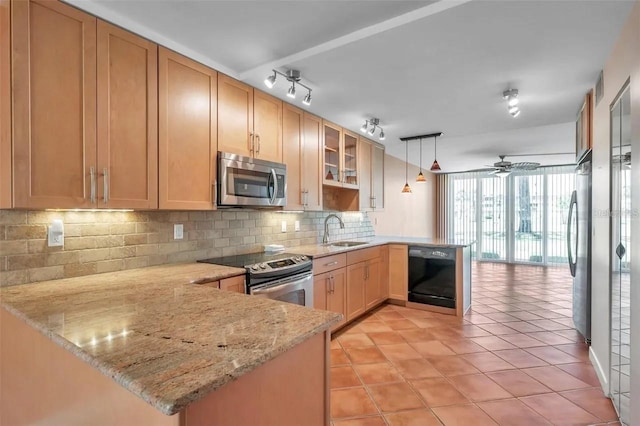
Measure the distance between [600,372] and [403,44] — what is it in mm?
2723

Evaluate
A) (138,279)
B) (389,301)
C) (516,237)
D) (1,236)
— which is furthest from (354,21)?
(516,237)

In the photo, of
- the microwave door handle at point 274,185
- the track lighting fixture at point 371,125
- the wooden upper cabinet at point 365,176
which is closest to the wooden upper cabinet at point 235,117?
the microwave door handle at point 274,185

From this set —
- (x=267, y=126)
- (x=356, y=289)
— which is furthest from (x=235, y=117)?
(x=356, y=289)

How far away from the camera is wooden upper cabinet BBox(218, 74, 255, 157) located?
2.48 meters

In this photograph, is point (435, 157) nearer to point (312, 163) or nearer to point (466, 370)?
point (312, 163)

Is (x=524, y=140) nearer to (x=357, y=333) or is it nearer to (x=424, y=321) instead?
(x=424, y=321)

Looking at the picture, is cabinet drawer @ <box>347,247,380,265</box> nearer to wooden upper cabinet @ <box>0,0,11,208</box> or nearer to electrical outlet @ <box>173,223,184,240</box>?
electrical outlet @ <box>173,223,184,240</box>

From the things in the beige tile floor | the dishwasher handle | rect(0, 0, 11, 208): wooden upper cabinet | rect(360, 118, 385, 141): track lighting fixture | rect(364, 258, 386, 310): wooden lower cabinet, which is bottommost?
the beige tile floor

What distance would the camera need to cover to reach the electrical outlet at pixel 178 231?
8.12 feet

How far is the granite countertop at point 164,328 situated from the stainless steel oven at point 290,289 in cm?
68

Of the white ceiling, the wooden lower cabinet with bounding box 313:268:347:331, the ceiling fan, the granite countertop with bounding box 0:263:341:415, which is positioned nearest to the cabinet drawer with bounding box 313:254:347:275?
the wooden lower cabinet with bounding box 313:268:347:331

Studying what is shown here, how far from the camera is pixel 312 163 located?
3.44 meters

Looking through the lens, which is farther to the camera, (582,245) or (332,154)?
(332,154)

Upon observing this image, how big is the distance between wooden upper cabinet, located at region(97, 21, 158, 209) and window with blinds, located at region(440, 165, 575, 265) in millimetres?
6496
